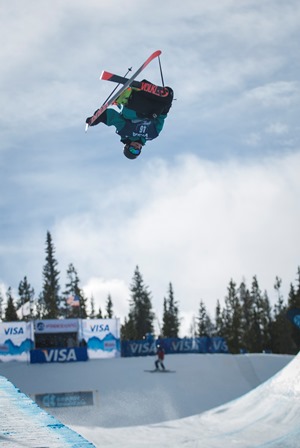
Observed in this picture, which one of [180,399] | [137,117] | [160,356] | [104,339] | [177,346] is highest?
[137,117]

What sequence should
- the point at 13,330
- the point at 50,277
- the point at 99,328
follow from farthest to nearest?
the point at 50,277 → the point at 99,328 → the point at 13,330

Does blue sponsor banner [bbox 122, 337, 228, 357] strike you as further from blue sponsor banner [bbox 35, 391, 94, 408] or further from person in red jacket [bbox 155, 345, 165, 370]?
blue sponsor banner [bbox 35, 391, 94, 408]

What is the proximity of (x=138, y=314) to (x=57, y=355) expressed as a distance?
56.7 m

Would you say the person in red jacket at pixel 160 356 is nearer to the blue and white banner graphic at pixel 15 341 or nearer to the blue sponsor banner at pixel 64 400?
the blue sponsor banner at pixel 64 400

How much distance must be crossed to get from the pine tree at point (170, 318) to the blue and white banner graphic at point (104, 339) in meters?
50.6

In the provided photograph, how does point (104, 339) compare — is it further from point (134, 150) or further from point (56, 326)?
point (134, 150)

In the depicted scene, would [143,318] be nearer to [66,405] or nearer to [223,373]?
[223,373]

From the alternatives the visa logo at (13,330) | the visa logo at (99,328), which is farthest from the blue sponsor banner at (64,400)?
the visa logo at (99,328)

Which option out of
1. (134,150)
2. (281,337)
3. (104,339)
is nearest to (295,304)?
(281,337)

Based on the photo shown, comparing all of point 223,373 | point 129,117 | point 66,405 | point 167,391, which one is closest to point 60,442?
point 129,117

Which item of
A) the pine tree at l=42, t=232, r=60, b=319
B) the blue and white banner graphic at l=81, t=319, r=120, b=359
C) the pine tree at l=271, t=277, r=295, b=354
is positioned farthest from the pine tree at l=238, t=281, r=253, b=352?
the blue and white banner graphic at l=81, t=319, r=120, b=359

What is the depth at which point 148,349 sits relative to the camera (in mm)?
36906

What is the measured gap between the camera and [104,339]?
35.0 metres

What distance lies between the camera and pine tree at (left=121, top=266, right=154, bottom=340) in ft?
284
